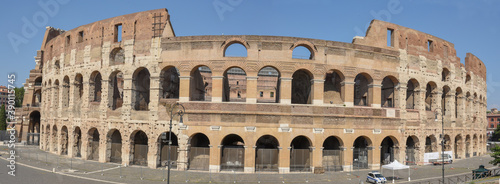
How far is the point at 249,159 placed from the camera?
2636 centimetres

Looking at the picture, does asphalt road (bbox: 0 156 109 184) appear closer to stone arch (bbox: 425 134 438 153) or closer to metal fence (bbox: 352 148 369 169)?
metal fence (bbox: 352 148 369 169)

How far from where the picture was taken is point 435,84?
111ft

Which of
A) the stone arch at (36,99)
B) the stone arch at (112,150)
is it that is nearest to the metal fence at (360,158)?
the stone arch at (112,150)

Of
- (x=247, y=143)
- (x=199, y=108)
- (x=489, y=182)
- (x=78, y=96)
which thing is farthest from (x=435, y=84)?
(x=78, y=96)

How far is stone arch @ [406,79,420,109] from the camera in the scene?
32719 millimetres

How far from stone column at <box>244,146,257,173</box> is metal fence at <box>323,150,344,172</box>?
652 centimetres

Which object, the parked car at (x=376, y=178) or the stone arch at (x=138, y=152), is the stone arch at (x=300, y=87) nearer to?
the parked car at (x=376, y=178)

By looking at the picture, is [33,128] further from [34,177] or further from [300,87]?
[300,87]

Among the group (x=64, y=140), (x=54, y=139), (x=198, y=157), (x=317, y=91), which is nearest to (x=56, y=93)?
(x=54, y=139)

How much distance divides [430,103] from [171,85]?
27.6 metres

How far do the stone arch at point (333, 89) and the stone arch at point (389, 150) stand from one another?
632 cm

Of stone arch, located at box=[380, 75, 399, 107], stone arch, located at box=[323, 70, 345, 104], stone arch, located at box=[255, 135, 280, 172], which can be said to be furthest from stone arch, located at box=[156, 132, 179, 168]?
stone arch, located at box=[380, 75, 399, 107]

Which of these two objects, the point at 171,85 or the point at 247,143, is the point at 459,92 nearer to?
the point at 247,143

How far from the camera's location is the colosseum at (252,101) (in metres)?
26.9
